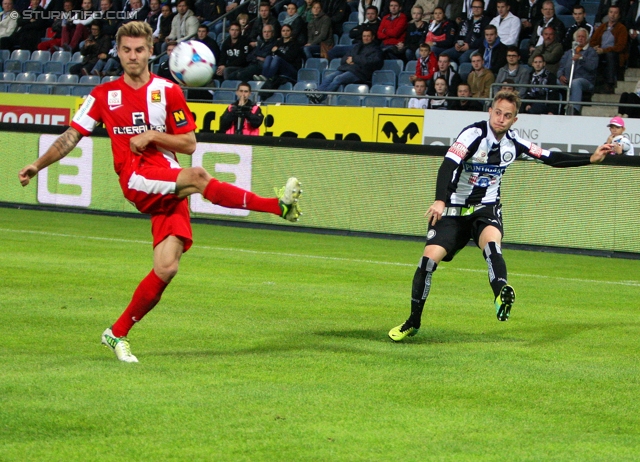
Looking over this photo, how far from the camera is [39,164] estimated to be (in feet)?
23.3

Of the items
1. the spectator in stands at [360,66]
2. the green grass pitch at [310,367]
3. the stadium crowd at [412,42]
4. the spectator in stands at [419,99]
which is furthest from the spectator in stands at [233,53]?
the green grass pitch at [310,367]

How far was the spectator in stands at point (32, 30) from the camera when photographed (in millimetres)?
29969

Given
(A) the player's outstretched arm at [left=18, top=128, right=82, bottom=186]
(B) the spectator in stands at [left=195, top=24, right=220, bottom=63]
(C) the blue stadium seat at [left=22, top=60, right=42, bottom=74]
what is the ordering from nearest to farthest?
(A) the player's outstretched arm at [left=18, top=128, right=82, bottom=186] < (B) the spectator in stands at [left=195, top=24, right=220, bottom=63] < (C) the blue stadium seat at [left=22, top=60, right=42, bottom=74]

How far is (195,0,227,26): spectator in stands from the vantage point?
2691 centimetres

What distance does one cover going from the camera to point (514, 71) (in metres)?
19.7

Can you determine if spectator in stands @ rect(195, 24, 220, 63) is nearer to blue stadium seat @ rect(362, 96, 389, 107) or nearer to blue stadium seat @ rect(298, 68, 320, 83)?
blue stadium seat @ rect(298, 68, 320, 83)

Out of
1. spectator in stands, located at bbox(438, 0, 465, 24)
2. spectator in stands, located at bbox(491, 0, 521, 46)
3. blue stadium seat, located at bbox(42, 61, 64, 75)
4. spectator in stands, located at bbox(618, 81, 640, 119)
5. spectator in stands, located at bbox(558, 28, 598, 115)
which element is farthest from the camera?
blue stadium seat, located at bbox(42, 61, 64, 75)

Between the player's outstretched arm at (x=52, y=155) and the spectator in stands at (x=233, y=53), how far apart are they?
1713 cm

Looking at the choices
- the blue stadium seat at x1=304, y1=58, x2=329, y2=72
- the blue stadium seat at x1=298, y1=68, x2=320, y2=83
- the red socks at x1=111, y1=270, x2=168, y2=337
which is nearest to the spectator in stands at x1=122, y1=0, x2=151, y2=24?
the blue stadium seat at x1=304, y1=58, x2=329, y2=72

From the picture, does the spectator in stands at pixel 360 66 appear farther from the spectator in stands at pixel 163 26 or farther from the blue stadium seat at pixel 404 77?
the spectator in stands at pixel 163 26

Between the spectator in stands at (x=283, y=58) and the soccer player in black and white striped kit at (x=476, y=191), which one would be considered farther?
the spectator in stands at (x=283, y=58)

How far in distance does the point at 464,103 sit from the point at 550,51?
2068 millimetres

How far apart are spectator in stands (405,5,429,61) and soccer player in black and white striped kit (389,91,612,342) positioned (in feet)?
45.8

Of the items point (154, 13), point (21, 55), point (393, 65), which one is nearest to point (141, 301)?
point (393, 65)
